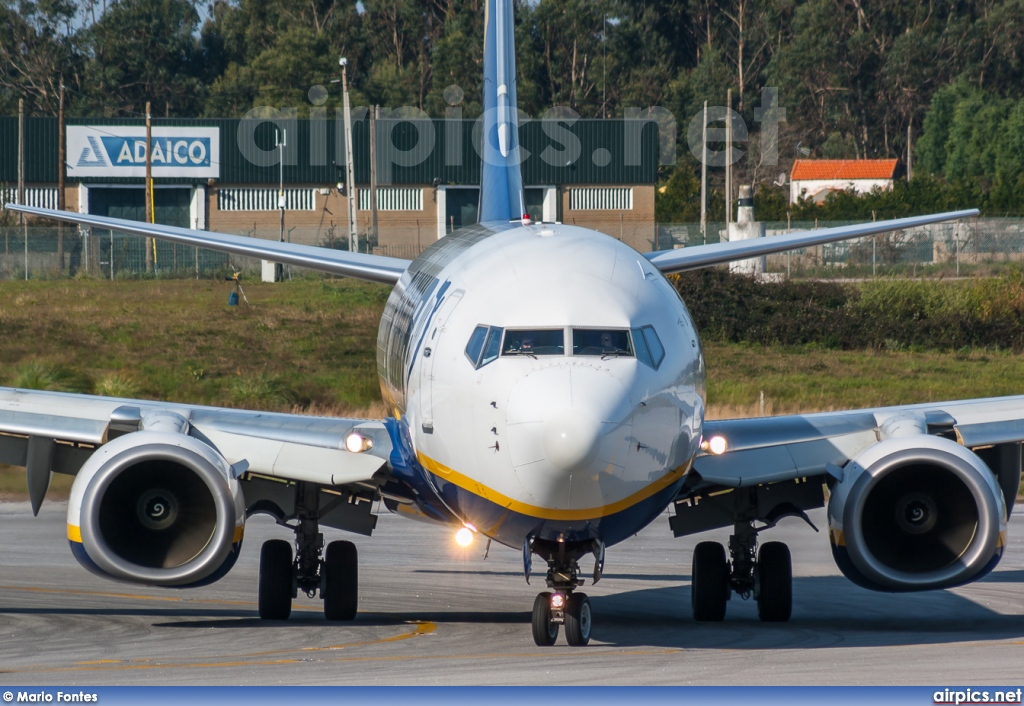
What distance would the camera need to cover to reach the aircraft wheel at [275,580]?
15953mm

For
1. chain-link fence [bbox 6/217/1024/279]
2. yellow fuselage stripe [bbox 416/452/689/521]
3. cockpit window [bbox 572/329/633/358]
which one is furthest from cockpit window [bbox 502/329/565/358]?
chain-link fence [bbox 6/217/1024/279]

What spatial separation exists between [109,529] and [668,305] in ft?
17.8

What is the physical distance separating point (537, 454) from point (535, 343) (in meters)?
1.08

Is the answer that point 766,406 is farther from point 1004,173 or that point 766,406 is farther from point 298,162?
point 1004,173

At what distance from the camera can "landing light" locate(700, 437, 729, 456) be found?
45.5 ft

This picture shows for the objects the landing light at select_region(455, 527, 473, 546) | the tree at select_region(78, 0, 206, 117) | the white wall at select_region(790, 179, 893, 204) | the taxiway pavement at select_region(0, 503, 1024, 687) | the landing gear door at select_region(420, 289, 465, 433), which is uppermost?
the tree at select_region(78, 0, 206, 117)

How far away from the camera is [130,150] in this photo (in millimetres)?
81562

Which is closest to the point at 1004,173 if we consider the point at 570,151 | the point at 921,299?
the point at 570,151

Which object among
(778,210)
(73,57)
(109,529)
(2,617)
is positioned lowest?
(2,617)

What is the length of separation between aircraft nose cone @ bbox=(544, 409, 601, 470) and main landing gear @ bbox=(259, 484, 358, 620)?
5327 millimetres

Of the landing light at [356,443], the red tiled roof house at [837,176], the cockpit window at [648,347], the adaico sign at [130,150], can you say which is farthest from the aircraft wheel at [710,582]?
the red tiled roof house at [837,176]

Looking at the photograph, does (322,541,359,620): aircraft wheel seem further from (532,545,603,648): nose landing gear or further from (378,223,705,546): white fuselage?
(532,545,603,648): nose landing gear

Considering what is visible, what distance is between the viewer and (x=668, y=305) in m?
13.0


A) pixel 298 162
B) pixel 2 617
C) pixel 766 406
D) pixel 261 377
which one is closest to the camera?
pixel 2 617
